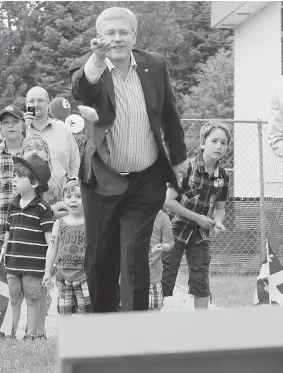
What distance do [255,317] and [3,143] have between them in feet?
19.0

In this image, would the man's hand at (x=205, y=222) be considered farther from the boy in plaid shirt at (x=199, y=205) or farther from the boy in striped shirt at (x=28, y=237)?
the boy in striped shirt at (x=28, y=237)

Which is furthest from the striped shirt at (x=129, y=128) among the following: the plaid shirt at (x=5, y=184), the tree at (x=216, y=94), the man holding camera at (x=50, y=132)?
the tree at (x=216, y=94)

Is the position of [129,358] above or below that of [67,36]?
below

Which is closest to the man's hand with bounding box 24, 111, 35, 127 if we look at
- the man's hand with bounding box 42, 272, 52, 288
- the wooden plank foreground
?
the man's hand with bounding box 42, 272, 52, 288

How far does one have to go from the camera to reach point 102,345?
3.25 ft

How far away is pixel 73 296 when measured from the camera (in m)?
5.82

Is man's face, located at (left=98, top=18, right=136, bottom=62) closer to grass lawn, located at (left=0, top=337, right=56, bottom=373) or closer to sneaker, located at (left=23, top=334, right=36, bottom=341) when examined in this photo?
grass lawn, located at (left=0, top=337, right=56, bottom=373)

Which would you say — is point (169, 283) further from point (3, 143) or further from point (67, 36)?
point (67, 36)

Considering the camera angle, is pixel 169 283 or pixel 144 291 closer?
pixel 144 291

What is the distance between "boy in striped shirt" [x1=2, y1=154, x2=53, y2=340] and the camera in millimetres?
5910

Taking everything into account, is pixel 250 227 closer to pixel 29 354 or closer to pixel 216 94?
pixel 29 354

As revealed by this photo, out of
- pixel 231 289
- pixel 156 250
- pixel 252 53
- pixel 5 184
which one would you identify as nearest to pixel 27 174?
pixel 5 184

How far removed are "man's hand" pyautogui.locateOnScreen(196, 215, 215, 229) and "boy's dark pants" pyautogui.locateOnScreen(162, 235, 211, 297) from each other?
0.62 ft

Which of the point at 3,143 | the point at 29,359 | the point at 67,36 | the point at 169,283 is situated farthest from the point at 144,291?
the point at 67,36
